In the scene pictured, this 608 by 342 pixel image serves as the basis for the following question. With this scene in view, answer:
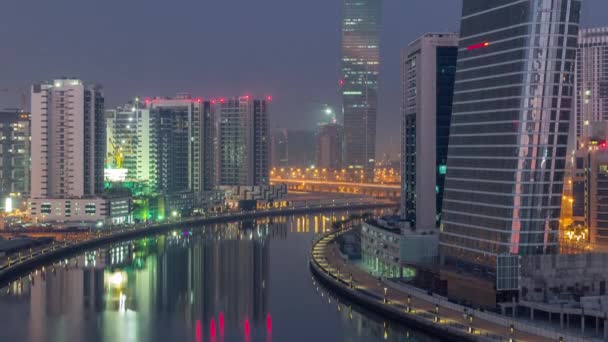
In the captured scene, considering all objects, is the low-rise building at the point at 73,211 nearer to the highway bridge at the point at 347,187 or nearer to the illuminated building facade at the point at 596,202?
the illuminated building facade at the point at 596,202

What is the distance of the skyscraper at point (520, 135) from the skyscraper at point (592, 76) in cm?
4917

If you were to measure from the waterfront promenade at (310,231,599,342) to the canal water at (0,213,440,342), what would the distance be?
47 cm

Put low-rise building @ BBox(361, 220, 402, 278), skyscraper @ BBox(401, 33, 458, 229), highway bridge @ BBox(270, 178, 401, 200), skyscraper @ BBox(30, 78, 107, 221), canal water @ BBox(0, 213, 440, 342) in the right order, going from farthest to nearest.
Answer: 1. highway bridge @ BBox(270, 178, 401, 200)
2. skyscraper @ BBox(30, 78, 107, 221)
3. skyscraper @ BBox(401, 33, 458, 229)
4. low-rise building @ BBox(361, 220, 402, 278)
5. canal water @ BBox(0, 213, 440, 342)

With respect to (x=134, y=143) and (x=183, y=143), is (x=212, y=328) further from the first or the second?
(x=183, y=143)

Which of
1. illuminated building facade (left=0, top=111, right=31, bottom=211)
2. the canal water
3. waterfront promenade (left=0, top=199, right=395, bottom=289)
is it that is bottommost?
the canal water

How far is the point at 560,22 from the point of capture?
99.6 ft

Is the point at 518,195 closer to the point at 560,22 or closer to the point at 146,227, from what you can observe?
the point at 560,22

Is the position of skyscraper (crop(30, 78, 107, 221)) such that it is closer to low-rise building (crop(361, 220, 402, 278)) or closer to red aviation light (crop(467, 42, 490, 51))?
low-rise building (crop(361, 220, 402, 278))

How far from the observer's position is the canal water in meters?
29.4

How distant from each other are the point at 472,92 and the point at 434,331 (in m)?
10.0

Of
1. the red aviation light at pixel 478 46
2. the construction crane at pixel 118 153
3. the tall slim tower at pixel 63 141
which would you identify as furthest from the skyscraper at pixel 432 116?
the construction crane at pixel 118 153

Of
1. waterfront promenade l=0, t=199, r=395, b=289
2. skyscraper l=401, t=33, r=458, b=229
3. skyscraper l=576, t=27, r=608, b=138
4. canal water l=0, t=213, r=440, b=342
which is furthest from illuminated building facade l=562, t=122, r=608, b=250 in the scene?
skyscraper l=576, t=27, r=608, b=138

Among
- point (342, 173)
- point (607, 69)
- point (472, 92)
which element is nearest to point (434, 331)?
point (472, 92)

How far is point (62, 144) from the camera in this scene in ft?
201
